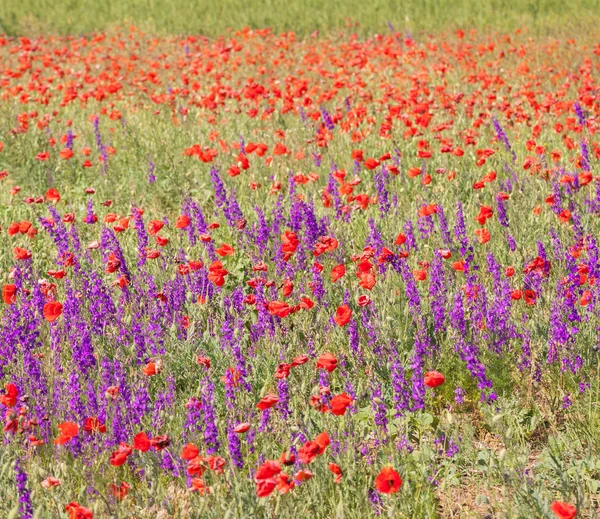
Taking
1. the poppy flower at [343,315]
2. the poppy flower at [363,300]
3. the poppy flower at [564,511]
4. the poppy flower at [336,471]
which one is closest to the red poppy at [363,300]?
the poppy flower at [363,300]

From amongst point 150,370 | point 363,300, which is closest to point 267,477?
point 150,370

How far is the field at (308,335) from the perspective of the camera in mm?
2117

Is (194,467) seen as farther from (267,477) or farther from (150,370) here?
(150,370)

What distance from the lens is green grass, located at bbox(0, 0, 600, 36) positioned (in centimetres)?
1132

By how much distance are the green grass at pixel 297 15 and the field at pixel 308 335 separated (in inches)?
246

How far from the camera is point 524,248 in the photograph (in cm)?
349

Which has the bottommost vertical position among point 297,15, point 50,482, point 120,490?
point 120,490

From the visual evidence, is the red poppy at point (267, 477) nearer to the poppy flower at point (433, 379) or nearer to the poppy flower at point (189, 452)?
the poppy flower at point (189, 452)

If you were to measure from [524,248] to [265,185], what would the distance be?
196 cm

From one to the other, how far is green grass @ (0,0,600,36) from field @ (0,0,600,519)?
20.5 ft

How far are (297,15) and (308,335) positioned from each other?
11227mm

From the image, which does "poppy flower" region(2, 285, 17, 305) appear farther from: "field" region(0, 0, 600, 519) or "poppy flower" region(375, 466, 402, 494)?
"poppy flower" region(375, 466, 402, 494)

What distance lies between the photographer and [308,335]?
293 centimetres

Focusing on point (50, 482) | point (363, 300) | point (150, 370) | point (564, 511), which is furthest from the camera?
point (363, 300)
